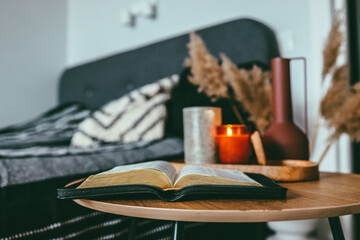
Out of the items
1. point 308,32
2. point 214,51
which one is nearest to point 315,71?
point 308,32

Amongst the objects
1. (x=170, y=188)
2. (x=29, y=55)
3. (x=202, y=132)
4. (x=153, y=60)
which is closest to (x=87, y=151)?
(x=202, y=132)

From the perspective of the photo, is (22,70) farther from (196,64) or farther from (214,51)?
(196,64)

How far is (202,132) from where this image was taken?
75cm

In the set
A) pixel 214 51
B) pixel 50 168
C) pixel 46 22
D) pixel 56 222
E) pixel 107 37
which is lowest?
pixel 56 222

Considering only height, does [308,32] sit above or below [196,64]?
above

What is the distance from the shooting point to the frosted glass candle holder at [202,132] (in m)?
0.75

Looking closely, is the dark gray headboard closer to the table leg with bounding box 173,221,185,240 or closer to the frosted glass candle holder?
the frosted glass candle holder

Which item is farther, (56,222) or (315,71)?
(315,71)

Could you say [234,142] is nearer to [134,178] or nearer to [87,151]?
[134,178]

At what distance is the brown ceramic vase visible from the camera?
0.77m

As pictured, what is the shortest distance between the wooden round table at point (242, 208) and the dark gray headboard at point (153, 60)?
88 centimetres

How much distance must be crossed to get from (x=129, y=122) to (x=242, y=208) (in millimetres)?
871

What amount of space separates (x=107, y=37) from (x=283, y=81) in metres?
1.76

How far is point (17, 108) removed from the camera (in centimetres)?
239
